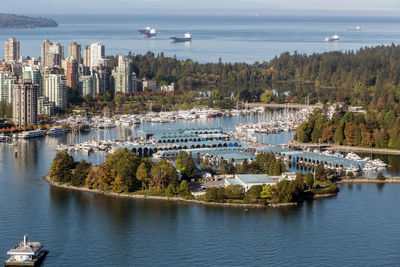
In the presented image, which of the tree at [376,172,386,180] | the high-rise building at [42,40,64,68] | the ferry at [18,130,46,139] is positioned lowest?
the tree at [376,172,386,180]

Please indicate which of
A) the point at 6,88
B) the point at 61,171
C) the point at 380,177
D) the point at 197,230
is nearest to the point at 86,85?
the point at 6,88

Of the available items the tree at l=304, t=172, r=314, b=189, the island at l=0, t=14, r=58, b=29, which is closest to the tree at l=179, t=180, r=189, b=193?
the tree at l=304, t=172, r=314, b=189

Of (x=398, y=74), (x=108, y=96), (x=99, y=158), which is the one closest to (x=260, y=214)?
(x=99, y=158)

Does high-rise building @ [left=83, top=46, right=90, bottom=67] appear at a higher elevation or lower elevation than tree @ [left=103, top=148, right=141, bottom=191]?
higher

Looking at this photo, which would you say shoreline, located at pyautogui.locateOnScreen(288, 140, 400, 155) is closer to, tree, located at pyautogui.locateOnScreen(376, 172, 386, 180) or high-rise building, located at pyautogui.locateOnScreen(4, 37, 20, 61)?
tree, located at pyautogui.locateOnScreen(376, 172, 386, 180)

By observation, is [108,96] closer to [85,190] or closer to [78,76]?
[78,76]

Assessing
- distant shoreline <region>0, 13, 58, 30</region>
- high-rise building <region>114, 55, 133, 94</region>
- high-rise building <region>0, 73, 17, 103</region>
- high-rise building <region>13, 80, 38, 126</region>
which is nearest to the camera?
high-rise building <region>13, 80, 38, 126</region>
